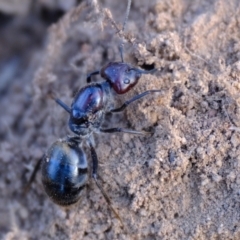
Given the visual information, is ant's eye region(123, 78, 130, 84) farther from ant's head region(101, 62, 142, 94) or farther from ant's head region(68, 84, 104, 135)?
ant's head region(68, 84, 104, 135)

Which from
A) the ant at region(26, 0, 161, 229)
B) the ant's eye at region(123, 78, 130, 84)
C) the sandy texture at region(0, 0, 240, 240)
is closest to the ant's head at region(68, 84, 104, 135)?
the ant at region(26, 0, 161, 229)

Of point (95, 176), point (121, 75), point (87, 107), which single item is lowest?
point (95, 176)

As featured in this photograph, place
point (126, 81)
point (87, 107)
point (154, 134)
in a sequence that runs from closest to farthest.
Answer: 1. point (154, 134)
2. point (126, 81)
3. point (87, 107)

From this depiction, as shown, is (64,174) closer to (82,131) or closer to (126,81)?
(82,131)

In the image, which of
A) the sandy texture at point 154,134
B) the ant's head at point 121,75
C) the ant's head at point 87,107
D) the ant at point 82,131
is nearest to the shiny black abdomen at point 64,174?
the ant at point 82,131

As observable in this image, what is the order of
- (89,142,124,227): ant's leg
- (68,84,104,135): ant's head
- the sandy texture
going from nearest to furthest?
the sandy texture, (89,142,124,227): ant's leg, (68,84,104,135): ant's head

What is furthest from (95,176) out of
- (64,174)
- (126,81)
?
(126,81)

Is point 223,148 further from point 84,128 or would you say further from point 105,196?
point 84,128

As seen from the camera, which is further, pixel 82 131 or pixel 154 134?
pixel 82 131
